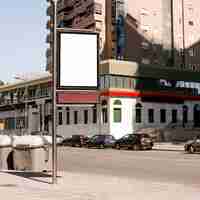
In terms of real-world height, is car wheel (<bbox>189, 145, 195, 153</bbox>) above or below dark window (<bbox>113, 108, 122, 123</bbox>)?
below

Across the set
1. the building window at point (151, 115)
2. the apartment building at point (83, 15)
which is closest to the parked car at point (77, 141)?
the building window at point (151, 115)

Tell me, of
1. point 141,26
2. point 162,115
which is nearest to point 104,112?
point 162,115

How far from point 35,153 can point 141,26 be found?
79.5 meters

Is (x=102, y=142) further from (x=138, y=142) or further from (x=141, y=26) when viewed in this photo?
(x=141, y=26)

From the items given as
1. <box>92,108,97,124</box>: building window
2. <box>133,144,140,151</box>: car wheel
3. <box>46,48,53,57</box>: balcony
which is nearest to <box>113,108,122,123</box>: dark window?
<box>92,108,97,124</box>: building window

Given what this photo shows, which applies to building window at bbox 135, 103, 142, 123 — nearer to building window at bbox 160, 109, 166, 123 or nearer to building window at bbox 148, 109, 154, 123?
building window at bbox 148, 109, 154, 123

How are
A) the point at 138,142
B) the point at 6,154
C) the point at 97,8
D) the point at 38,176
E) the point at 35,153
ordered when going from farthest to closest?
the point at 97,8
the point at 138,142
the point at 6,154
the point at 35,153
the point at 38,176

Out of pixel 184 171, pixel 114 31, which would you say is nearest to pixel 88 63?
pixel 184 171

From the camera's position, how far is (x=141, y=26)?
95.1 metres

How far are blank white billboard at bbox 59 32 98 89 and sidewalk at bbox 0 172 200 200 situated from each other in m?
2.84

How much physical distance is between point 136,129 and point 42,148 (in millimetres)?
48703

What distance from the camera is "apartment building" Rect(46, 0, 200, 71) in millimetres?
93125

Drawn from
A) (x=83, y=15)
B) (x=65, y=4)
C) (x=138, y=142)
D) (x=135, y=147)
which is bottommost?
(x=135, y=147)

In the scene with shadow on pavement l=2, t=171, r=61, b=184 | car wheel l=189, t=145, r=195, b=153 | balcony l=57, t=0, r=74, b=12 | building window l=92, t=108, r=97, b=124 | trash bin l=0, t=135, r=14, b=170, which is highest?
balcony l=57, t=0, r=74, b=12
